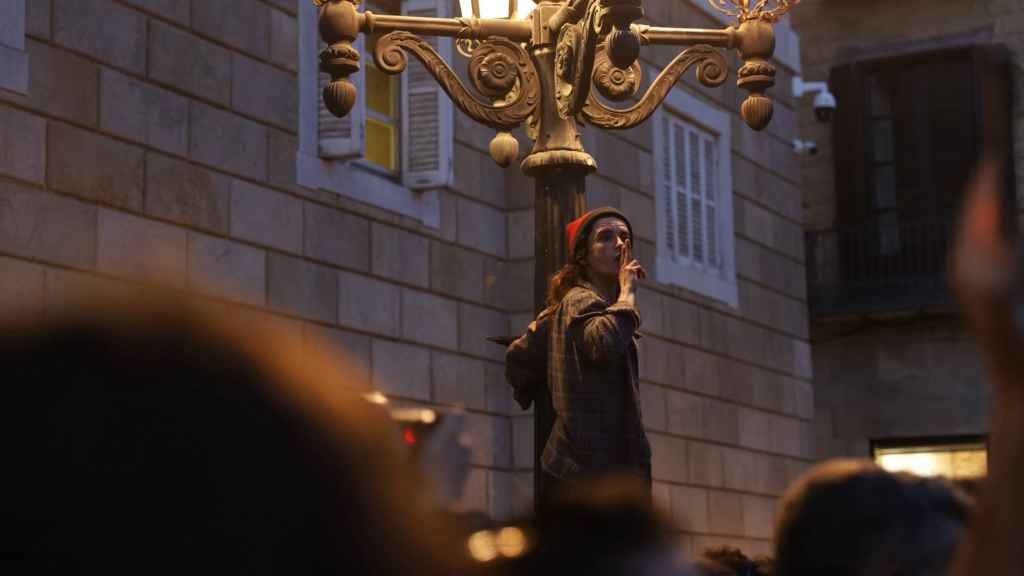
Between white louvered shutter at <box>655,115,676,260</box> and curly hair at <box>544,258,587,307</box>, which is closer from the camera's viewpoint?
curly hair at <box>544,258,587,307</box>

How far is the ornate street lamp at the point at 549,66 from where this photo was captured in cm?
663

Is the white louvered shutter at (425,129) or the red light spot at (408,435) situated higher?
the white louvered shutter at (425,129)

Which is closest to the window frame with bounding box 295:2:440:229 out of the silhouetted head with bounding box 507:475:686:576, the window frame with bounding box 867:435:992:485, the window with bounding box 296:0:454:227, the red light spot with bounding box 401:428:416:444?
the window with bounding box 296:0:454:227

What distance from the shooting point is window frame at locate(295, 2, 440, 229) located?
11086mm

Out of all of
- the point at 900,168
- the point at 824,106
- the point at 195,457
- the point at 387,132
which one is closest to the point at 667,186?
the point at 387,132

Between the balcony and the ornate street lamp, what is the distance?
15064mm

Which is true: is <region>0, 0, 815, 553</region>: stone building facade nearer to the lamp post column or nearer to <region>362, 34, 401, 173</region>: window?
<region>362, 34, 401, 173</region>: window

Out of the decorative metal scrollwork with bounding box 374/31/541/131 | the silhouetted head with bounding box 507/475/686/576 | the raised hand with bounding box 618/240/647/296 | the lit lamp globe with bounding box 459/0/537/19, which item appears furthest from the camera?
the lit lamp globe with bounding box 459/0/537/19

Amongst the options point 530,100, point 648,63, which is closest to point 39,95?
point 530,100

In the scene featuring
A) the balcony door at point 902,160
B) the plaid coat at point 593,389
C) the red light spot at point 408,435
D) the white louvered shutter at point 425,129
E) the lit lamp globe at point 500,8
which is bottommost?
the red light spot at point 408,435

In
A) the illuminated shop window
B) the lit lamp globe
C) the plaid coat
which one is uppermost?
the lit lamp globe

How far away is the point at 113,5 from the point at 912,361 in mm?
14629

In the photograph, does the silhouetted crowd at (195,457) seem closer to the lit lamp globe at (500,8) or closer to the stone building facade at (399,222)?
the stone building facade at (399,222)

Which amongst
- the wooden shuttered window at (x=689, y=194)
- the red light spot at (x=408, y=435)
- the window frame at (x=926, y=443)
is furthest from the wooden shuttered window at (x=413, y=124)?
the window frame at (x=926, y=443)
